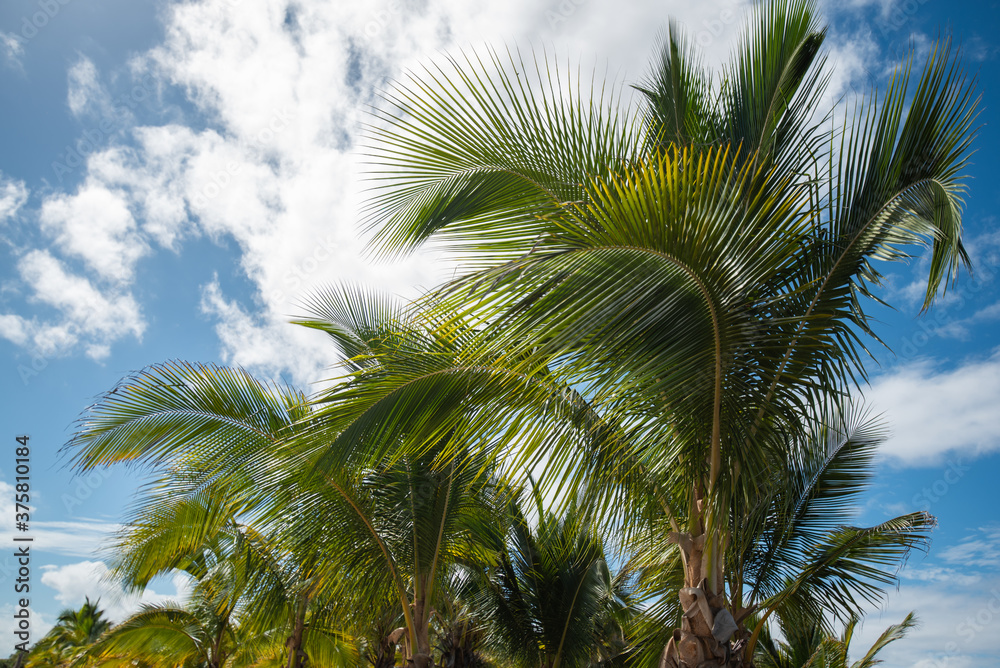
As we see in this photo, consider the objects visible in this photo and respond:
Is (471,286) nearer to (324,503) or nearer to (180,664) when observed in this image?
(324,503)

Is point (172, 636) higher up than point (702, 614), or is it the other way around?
point (172, 636)

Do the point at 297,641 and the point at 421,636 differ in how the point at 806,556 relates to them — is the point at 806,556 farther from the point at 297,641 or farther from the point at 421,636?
the point at 297,641

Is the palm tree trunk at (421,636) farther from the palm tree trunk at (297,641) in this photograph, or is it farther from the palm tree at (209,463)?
the palm tree trunk at (297,641)

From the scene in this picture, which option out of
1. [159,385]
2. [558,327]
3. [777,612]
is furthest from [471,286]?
[777,612]

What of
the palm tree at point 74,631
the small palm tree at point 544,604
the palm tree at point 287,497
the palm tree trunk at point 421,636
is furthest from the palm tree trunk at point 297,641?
the palm tree at point 74,631

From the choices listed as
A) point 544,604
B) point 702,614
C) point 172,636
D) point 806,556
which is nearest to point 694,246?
point 702,614

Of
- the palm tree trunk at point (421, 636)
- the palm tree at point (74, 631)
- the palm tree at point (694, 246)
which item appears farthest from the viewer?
the palm tree at point (74, 631)

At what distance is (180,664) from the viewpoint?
15695 millimetres

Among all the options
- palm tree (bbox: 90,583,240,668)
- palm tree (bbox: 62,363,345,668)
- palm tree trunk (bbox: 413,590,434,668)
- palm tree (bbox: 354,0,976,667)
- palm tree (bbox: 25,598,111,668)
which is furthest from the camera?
palm tree (bbox: 25,598,111,668)

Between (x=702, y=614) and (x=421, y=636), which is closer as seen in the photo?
(x=702, y=614)

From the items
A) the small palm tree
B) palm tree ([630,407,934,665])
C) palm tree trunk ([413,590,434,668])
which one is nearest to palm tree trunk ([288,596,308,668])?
the small palm tree

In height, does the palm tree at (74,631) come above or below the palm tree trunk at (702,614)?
above

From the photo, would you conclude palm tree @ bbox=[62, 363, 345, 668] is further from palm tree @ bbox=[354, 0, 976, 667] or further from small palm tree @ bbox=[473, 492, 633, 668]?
small palm tree @ bbox=[473, 492, 633, 668]

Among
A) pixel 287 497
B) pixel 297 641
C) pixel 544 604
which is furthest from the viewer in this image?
pixel 544 604
